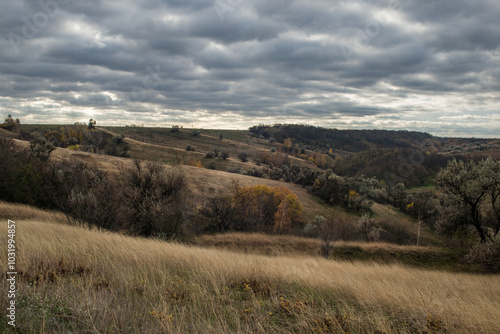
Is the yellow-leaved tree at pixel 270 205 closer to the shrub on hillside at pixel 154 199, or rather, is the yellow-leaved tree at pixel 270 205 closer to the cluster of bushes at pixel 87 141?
the shrub on hillside at pixel 154 199

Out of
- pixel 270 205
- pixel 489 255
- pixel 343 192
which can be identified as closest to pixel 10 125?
pixel 270 205

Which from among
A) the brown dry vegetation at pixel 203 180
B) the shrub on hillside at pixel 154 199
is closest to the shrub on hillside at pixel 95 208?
the shrub on hillside at pixel 154 199

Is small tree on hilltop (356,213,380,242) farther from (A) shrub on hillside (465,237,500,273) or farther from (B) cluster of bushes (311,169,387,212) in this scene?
(B) cluster of bushes (311,169,387,212)

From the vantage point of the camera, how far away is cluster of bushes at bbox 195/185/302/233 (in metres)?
34.8

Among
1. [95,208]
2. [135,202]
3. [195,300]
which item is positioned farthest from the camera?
[135,202]

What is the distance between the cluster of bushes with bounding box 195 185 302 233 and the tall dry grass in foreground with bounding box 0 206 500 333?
26022 millimetres

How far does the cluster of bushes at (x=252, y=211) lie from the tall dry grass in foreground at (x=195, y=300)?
2602 cm

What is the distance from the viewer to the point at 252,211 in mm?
47875

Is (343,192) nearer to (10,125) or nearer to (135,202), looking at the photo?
(135,202)

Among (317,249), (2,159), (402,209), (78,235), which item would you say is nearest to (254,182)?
(402,209)

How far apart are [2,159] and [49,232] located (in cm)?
2524

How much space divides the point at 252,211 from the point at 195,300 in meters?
43.0

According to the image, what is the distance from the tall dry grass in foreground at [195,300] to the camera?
4105mm

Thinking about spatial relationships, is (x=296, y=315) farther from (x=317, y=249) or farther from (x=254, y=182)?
(x=254, y=182)
